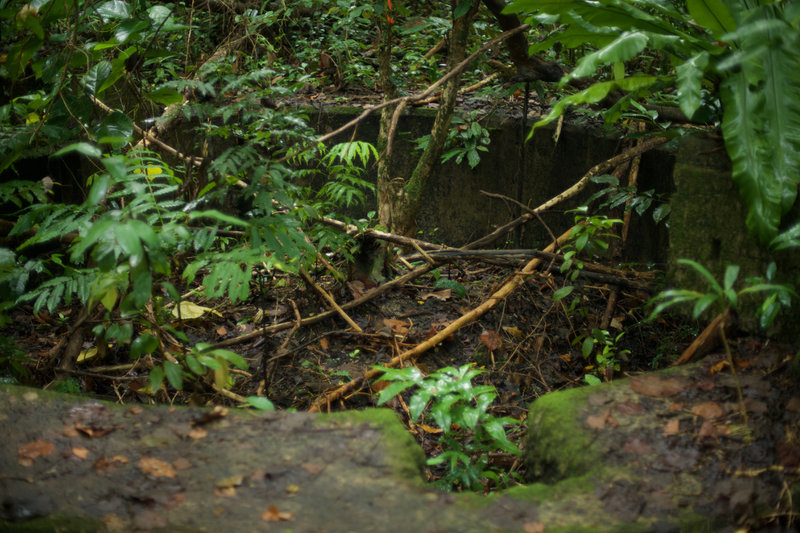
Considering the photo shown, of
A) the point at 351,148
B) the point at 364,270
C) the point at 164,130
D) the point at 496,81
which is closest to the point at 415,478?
→ the point at 351,148

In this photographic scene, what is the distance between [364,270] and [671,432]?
7.39ft

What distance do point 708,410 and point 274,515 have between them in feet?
4.35

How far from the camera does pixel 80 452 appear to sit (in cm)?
178

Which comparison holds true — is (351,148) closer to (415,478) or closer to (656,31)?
(656,31)

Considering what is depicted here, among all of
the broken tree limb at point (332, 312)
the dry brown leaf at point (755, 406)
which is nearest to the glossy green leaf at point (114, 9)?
the broken tree limb at point (332, 312)

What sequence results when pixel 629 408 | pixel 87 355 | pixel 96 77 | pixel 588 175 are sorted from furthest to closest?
pixel 588 175 < pixel 87 355 < pixel 96 77 < pixel 629 408

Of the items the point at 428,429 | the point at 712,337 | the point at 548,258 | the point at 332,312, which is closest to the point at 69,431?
the point at 428,429

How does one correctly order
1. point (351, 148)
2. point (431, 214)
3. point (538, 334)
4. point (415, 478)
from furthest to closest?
point (431, 214)
point (538, 334)
point (351, 148)
point (415, 478)

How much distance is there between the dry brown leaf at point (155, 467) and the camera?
169 centimetres

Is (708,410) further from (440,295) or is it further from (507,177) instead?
(507,177)

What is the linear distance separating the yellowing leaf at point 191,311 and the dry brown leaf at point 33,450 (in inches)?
69.7

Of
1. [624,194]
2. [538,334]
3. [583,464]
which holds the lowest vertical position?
[538,334]

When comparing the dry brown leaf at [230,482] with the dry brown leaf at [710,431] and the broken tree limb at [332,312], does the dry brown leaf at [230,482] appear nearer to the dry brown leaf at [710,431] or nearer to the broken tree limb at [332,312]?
the dry brown leaf at [710,431]

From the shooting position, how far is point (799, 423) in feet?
6.02
